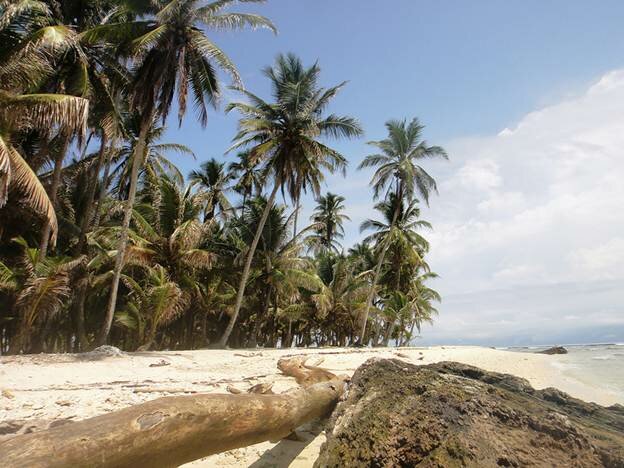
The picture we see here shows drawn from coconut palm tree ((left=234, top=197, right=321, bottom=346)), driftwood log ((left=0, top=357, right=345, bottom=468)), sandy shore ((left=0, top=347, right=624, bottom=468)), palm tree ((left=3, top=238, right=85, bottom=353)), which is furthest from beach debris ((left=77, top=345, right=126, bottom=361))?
coconut palm tree ((left=234, top=197, right=321, bottom=346))

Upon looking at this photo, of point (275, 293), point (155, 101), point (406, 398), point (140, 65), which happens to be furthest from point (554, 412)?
point (275, 293)

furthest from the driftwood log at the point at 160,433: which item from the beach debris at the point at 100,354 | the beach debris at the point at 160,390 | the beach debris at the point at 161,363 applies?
the beach debris at the point at 100,354

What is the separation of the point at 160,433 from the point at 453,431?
2.11m

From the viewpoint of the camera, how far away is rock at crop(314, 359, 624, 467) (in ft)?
9.77

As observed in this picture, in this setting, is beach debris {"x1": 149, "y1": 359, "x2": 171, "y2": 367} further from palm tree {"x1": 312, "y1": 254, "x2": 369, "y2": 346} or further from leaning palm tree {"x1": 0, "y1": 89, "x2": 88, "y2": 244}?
palm tree {"x1": 312, "y1": 254, "x2": 369, "y2": 346}

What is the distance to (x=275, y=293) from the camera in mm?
25203

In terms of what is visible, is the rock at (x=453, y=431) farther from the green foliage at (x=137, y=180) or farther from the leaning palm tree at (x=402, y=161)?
the leaning palm tree at (x=402, y=161)

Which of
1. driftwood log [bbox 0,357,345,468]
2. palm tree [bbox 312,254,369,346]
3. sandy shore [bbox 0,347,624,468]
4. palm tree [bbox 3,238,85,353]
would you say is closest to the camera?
driftwood log [bbox 0,357,345,468]

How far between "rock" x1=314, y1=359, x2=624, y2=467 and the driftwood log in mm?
608

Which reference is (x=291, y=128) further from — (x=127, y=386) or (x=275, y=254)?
(x=127, y=386)

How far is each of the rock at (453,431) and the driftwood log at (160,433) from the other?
61 cm

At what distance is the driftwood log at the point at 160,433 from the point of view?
1951 millimetres

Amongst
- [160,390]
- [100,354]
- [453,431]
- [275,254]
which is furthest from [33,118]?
[275,254]

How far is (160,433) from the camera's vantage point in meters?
2.38
